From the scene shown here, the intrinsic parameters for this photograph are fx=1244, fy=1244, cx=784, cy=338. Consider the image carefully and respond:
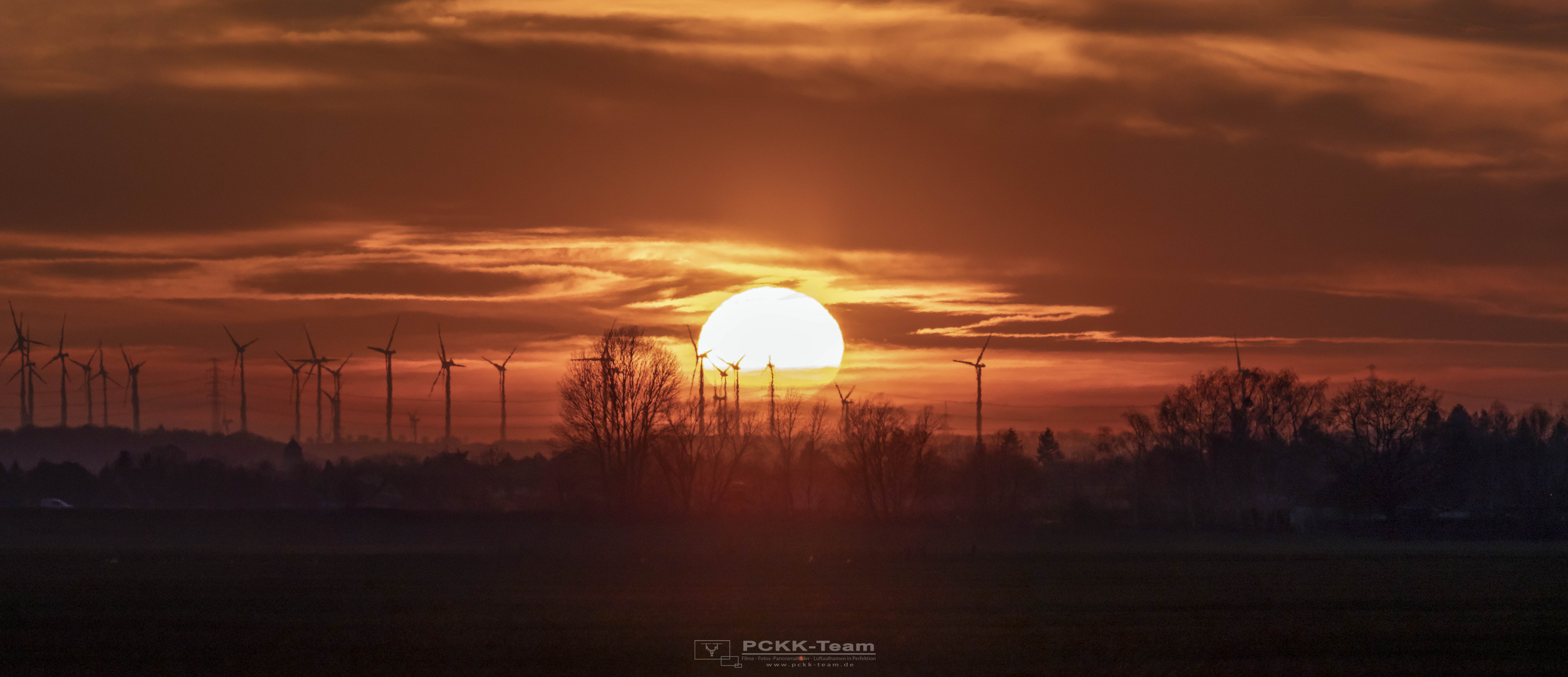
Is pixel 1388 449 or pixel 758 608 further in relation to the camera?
pixel 1388 449

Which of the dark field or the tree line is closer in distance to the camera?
the dark field

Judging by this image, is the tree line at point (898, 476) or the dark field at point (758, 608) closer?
the dark field at point (758, 608)

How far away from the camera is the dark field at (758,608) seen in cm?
3167

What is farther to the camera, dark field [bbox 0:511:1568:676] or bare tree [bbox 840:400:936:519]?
bare tree [bbox 840:400:936:519]

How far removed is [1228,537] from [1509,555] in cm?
2386

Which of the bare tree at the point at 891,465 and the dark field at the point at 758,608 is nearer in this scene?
the dark field at the point at 758,608

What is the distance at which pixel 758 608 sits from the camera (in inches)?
1634

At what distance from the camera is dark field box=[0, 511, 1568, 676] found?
104 ft

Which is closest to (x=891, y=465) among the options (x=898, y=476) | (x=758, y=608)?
(x=898, y=476)

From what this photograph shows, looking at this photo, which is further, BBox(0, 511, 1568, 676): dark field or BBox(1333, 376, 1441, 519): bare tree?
BBox(1333, 376, 1441, 519): bare tree

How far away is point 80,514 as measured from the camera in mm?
98938

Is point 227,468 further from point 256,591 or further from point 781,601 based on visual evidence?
point 781,601

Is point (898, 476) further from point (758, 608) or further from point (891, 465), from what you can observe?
point (758, 608)

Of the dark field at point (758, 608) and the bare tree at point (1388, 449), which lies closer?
the dark field at point (758, 608)
